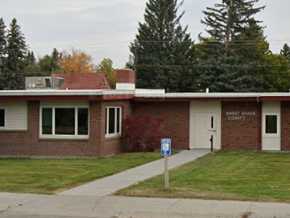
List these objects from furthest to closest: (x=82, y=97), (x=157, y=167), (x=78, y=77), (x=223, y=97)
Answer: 1. (x=78, y=77)
2. (x=223, y=97)
3. (x=82, y=97)
4. (x=157, y=167)

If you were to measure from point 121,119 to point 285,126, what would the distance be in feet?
26.6

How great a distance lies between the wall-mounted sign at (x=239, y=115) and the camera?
3247cm

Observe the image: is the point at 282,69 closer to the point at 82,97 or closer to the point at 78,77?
the point at 78,77

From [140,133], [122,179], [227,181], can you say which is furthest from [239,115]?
[122,179]

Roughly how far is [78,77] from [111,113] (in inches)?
1317

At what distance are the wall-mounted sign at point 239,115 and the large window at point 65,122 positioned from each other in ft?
26.3

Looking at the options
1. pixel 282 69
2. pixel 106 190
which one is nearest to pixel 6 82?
pixel 282 69

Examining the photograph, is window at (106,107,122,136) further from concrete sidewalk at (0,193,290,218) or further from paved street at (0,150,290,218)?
concrete sidewalk at (0,193,290,218)

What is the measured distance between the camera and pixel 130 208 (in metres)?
14.0

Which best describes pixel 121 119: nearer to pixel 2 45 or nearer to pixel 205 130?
pixel 205 130

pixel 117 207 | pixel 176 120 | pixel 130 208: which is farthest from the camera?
pixel 176 120

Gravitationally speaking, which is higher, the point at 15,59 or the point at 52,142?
the point at 15,59

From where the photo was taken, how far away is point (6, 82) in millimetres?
78938

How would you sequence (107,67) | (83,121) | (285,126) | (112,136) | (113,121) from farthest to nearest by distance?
(107,67) → (285,126) → (113,121) → (112,136) → (83,121)
